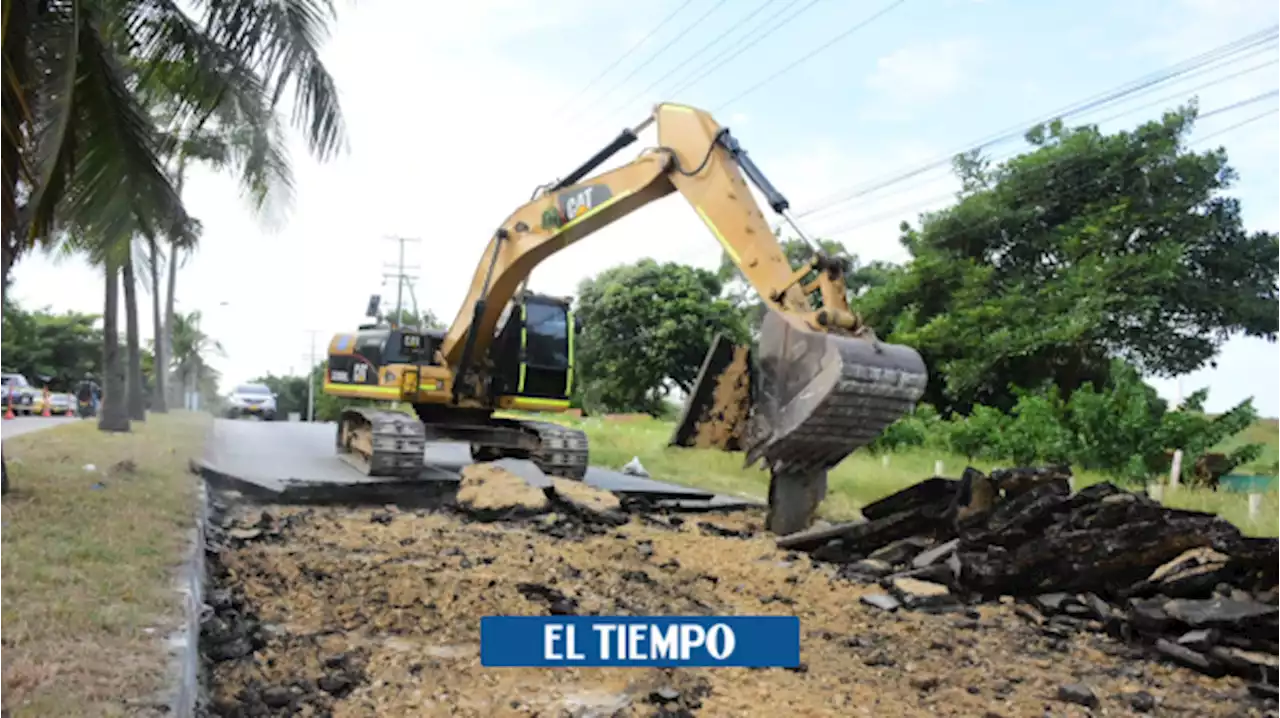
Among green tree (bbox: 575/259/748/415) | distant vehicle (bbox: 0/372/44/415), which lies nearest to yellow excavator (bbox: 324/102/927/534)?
distant vehicle (bbox: 0/372/44/415)

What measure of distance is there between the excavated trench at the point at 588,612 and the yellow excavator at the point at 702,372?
1068 mm

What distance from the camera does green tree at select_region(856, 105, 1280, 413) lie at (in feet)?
63.4

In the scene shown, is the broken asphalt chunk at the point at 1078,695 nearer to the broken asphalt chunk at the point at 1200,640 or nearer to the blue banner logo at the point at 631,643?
the broken asphalt chunk at the point at 1200,640

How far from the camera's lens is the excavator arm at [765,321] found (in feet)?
22.0

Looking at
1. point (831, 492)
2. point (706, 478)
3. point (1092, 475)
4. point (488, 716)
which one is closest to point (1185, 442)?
point (1092, 475)

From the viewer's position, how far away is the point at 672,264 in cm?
3728

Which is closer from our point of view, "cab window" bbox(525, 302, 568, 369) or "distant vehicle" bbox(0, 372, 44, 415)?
"cab window" bbox(525, 302, 568, 369)

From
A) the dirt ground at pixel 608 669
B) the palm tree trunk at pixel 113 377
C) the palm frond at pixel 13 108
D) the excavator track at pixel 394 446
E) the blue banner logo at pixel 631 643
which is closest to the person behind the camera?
the dirt ground at pixel 608 669

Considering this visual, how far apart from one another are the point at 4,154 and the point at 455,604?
3.95 meters

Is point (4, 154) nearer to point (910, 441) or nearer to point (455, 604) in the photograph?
point (455, 604)

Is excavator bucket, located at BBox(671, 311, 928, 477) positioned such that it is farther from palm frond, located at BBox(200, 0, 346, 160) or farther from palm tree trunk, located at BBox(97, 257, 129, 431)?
palm tree trunk, located at BBox(97, 257, 129, 431)

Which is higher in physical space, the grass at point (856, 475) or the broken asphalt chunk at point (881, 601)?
the grass at point (856, 475)

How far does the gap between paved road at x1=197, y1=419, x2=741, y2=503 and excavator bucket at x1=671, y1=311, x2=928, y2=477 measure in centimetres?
316

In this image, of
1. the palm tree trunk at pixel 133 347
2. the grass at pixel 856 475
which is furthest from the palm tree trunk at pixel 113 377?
the grass at pixel 856 475
